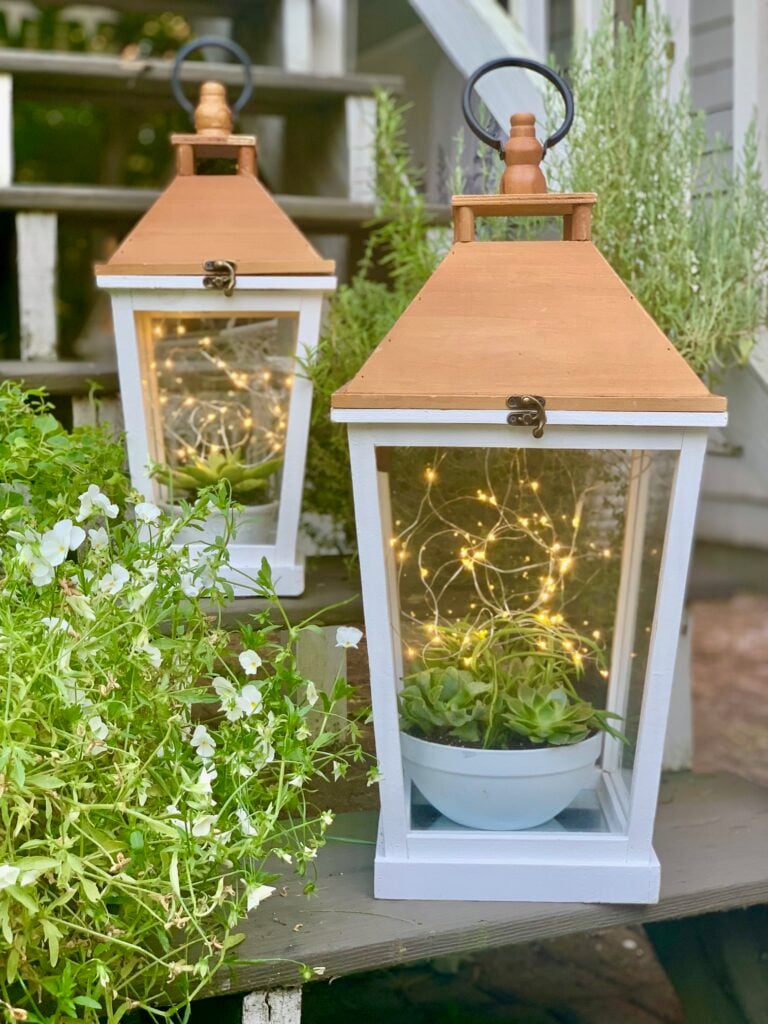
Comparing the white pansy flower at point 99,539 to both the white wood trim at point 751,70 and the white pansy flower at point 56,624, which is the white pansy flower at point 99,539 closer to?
the white pansy flower at point 56,624

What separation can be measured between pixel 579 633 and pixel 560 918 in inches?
12.2

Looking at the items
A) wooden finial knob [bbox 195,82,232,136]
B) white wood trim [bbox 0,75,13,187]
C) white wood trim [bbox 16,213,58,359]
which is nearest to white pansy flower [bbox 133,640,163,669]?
wooden finial knob [bbox 195,82,232,136]

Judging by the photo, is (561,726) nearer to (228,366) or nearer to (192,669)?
(192,669)

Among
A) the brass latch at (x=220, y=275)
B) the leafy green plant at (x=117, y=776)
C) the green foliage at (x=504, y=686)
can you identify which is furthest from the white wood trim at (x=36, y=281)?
the green foliage at (x=504, y=686)

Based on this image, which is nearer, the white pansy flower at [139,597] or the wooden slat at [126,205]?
the white pansy flower at [139,597]

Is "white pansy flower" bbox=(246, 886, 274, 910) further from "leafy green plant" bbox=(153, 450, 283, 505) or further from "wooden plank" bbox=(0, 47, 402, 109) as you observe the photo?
"wooden plank" bbox=(0, 47, 402, 109)

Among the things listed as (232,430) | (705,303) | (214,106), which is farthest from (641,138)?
(232,430)

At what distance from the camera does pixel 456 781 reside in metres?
1.14

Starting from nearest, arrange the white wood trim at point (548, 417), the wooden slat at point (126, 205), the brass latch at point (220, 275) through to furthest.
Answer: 1. the white wood trim at point (548, 417)
2. the brass latch at point (220, 275)
3. the wooden slat at point (126, 205)

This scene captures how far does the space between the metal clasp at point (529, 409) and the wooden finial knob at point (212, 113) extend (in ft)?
2.04

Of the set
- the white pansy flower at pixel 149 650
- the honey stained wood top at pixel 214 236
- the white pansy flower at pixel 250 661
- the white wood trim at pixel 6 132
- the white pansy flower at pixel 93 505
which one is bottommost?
the white pansy flower at pixel 250 661

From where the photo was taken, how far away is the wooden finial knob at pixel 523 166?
111cm

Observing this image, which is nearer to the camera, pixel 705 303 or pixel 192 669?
pixel 192 669

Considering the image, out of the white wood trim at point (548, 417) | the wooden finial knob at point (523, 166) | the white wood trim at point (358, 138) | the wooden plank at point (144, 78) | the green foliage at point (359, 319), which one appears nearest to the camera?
the white wood trim at point (548, 417)
